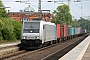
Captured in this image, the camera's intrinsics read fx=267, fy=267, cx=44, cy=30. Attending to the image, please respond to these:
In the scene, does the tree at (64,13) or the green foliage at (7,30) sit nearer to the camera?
the green foliage at (7,30)

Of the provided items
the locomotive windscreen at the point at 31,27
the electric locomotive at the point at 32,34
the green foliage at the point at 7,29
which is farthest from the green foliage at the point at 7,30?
the electric locomotive at the point at 32,34

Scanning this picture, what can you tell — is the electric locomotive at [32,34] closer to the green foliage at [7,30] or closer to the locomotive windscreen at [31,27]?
the locomotive windscreen at [31,27]

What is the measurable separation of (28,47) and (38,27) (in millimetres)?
2250

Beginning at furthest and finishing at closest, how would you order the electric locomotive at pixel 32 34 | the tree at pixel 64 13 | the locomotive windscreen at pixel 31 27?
1. the tree at pixel 64 13
2. the locomotive windscreen at pixel 31 27
3. the electric locomotive at pixel 32 34

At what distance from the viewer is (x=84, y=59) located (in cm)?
1497

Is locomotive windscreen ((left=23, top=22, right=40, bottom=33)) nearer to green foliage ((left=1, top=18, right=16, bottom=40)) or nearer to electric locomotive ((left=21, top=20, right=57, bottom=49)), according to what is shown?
electric locomotive ((left=21, top=20, right=57, bottom=49))

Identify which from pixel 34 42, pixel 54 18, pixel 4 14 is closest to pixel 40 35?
pixel 34 42

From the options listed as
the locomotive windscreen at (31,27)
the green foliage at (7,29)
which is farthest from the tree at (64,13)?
the locomotive windscreen at (31,27)

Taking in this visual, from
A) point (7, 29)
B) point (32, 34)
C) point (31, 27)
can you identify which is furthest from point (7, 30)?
point (32, 34)

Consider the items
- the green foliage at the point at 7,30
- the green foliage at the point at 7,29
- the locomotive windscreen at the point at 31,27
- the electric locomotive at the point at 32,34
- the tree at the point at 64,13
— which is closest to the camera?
the electric locomotive at the point at 32,34

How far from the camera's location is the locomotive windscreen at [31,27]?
26.6m

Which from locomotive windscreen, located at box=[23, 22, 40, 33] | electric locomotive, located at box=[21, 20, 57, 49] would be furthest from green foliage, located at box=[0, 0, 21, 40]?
electric locomotive, located at box=[21, 20, 57, 49]

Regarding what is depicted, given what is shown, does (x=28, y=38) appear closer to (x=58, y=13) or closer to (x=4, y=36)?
(x=4, y=36)

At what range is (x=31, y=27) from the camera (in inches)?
1061
